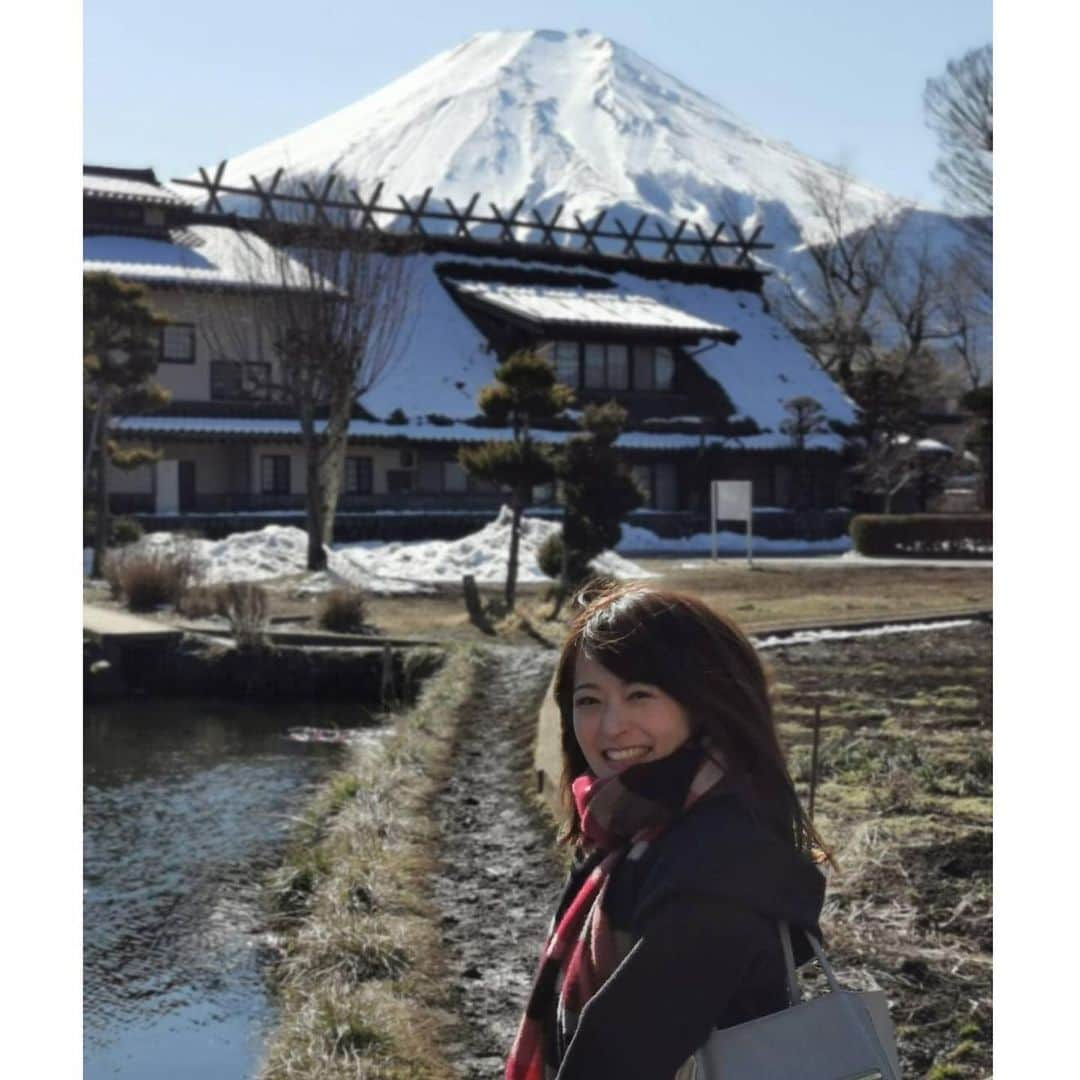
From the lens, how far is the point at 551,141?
409 feet

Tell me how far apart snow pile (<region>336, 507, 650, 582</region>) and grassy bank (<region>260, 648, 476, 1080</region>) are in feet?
35.9

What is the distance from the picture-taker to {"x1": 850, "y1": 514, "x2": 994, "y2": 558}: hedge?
2484cm

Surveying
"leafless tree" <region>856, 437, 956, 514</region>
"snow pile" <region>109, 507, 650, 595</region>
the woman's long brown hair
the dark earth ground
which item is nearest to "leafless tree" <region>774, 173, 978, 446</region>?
"leafless tree" <region>856, 437, 956, 514</region>

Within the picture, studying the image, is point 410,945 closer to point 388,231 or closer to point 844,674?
point 844,674

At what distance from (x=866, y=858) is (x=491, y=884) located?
4.69 ft

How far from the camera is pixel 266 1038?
457 centimetres


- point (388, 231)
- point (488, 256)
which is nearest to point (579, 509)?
point (388, 231)

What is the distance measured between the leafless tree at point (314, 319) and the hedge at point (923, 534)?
341 inches

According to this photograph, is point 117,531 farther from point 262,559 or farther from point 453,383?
point 453,383

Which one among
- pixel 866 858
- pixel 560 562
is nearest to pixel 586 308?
pixel 560 562
